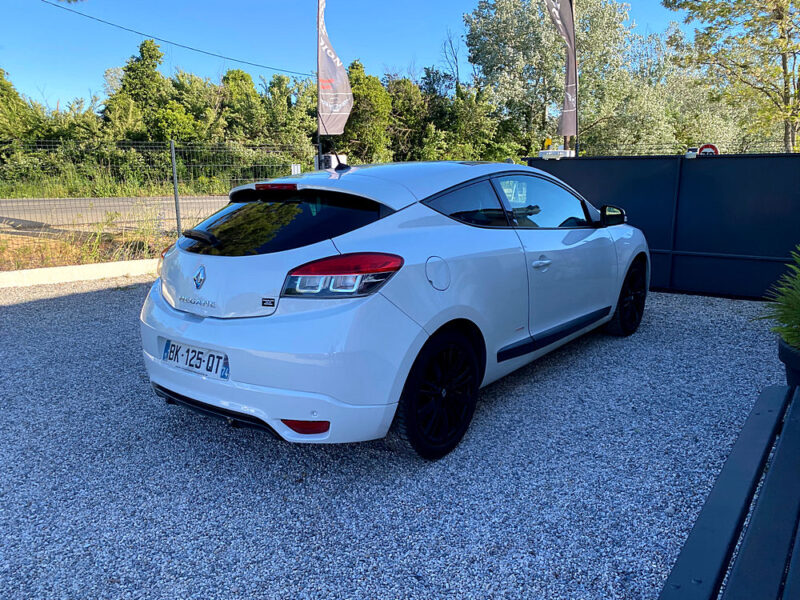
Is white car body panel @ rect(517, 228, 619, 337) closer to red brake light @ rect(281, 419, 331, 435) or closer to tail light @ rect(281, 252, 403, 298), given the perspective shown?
tail light @ rect(281, 252, 403, 298)

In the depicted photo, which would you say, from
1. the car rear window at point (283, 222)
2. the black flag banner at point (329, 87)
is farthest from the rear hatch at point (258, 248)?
the black flag banner at point (329, 87)

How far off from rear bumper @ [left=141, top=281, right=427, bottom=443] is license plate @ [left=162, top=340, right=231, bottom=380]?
1.3 inches

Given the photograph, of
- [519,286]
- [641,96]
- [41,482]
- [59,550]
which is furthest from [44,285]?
[641,96]

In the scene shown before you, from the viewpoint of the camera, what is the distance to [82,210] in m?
9.55

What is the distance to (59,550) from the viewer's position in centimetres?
236

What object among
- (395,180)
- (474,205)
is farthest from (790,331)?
(395,180)

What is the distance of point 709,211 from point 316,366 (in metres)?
6.13

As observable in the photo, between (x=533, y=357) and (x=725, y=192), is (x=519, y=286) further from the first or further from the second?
(x=725, y=192)

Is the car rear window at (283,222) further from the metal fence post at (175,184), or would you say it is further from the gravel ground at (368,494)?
the metal fence post at (175,184)

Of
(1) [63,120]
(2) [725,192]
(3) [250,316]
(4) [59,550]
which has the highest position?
(1) [63,120]

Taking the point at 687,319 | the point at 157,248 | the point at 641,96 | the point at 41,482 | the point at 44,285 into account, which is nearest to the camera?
the point at 41,482

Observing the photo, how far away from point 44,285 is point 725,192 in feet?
29.2

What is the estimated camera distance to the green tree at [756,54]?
13773 millimetres

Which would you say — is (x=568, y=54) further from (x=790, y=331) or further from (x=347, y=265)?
(x=347, y=265)
